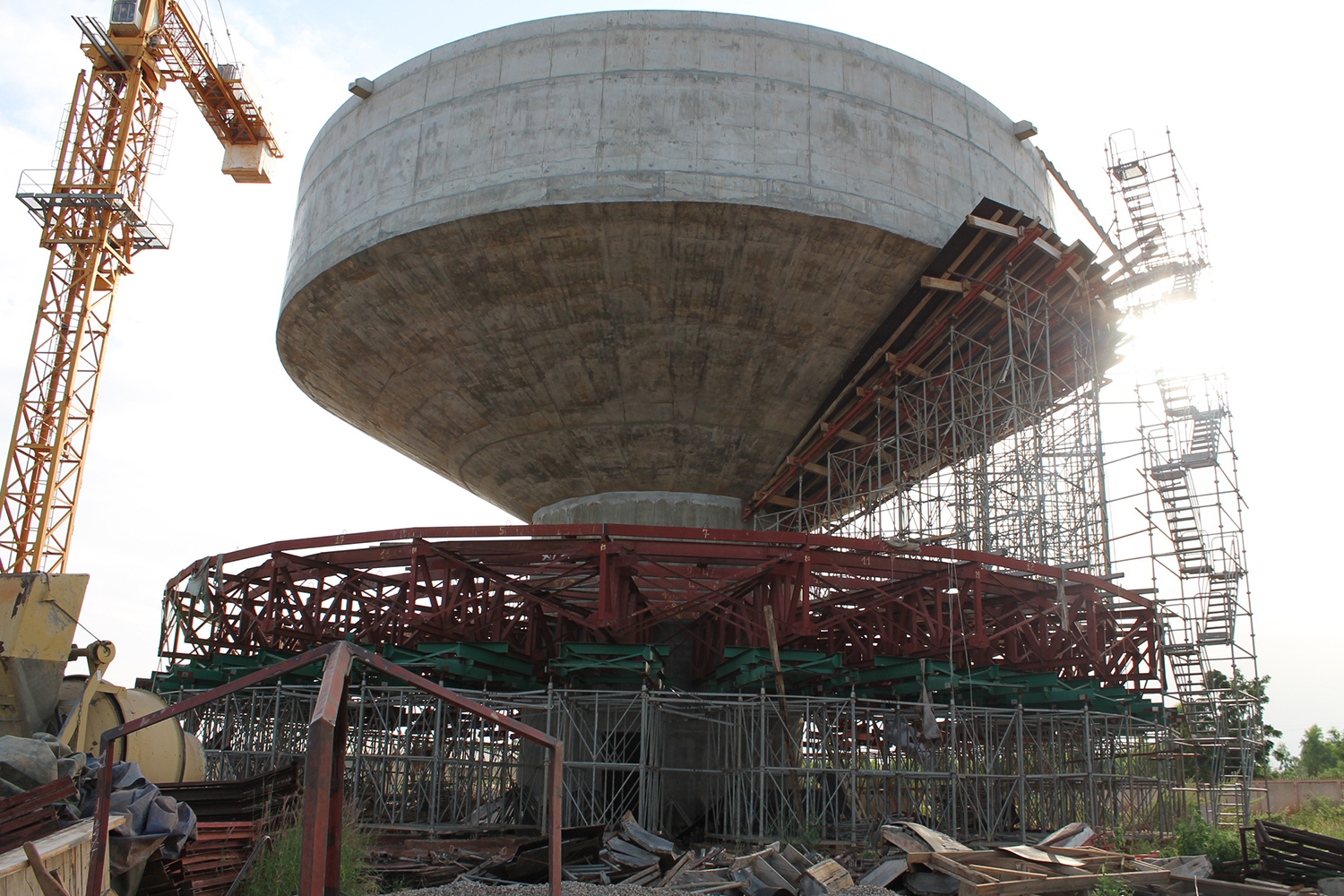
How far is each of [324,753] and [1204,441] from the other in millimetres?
23688

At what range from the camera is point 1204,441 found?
2459 centimetres

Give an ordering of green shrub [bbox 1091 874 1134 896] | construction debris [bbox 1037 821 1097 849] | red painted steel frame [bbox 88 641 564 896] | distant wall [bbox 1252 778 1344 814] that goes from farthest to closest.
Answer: distant wall [bbox 1252 778 1344 814]
construction debris [bbox 1037 821 1097 849]
green shrub [bbox 1091 874 1134 896]
red painted steel frame [bbox 88 641 564 896]

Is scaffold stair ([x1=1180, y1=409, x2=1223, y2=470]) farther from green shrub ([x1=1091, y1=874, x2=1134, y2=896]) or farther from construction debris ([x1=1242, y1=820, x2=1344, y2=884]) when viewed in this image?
green shrub ([x1=1091, y1=874, x2=1134, y2=896])

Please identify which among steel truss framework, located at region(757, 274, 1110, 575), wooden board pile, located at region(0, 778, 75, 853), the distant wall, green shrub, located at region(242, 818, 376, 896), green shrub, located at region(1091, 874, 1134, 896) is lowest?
the distant wall

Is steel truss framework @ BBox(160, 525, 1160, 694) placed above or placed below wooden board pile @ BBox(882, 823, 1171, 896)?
above

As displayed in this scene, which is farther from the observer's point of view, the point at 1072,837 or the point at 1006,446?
the point at 1006,446

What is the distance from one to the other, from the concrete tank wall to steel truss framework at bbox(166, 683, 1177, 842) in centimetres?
686

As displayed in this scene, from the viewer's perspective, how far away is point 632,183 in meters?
19.2

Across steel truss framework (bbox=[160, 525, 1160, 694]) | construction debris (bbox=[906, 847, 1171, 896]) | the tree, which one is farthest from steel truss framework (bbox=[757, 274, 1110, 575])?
the tree

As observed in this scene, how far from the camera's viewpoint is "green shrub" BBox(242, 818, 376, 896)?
9016 mm

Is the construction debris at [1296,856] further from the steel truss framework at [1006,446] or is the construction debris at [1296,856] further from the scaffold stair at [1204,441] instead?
the scaffold stair at [1204,441]

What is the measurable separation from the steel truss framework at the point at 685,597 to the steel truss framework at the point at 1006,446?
4.85ft

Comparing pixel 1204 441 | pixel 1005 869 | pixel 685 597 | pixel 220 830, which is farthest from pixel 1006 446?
pixel 220 830

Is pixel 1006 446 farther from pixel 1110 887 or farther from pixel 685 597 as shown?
pixel 1110 887
